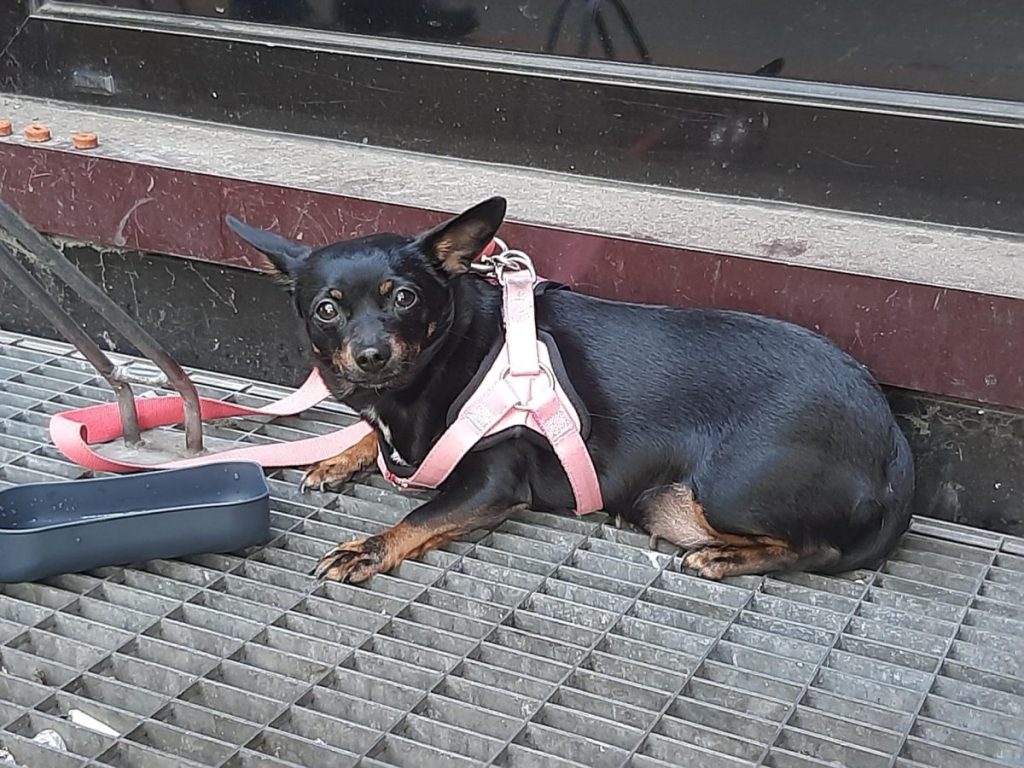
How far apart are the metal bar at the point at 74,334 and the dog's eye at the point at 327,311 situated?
1.73 ft

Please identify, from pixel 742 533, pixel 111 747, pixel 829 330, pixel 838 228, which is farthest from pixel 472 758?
pixel 838 228

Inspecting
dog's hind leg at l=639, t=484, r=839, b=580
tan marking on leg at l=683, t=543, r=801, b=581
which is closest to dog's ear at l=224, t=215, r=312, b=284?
dog's hind leg at l=639, t=484, r=839, b=580

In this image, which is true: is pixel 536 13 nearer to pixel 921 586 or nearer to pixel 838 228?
pixel 838 228

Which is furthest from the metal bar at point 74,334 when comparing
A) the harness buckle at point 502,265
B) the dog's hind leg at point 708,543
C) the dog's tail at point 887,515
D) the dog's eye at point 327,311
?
the dog's tail at point 887,515

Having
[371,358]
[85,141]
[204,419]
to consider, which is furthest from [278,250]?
[85,141]

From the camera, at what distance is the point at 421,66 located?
3.35 metres

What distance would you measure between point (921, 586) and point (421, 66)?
66.7 inches

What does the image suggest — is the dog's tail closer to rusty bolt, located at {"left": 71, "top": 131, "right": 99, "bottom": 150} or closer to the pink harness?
the pink harness

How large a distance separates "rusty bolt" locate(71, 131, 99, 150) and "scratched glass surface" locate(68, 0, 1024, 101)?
53 cm

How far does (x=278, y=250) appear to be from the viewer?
260cm

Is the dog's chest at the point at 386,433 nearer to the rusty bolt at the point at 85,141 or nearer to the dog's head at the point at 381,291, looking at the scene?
the dog's head at the point at 381,291

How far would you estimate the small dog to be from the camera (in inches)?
97.5

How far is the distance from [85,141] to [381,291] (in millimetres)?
1229

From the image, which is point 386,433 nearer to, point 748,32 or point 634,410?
point 634,410
